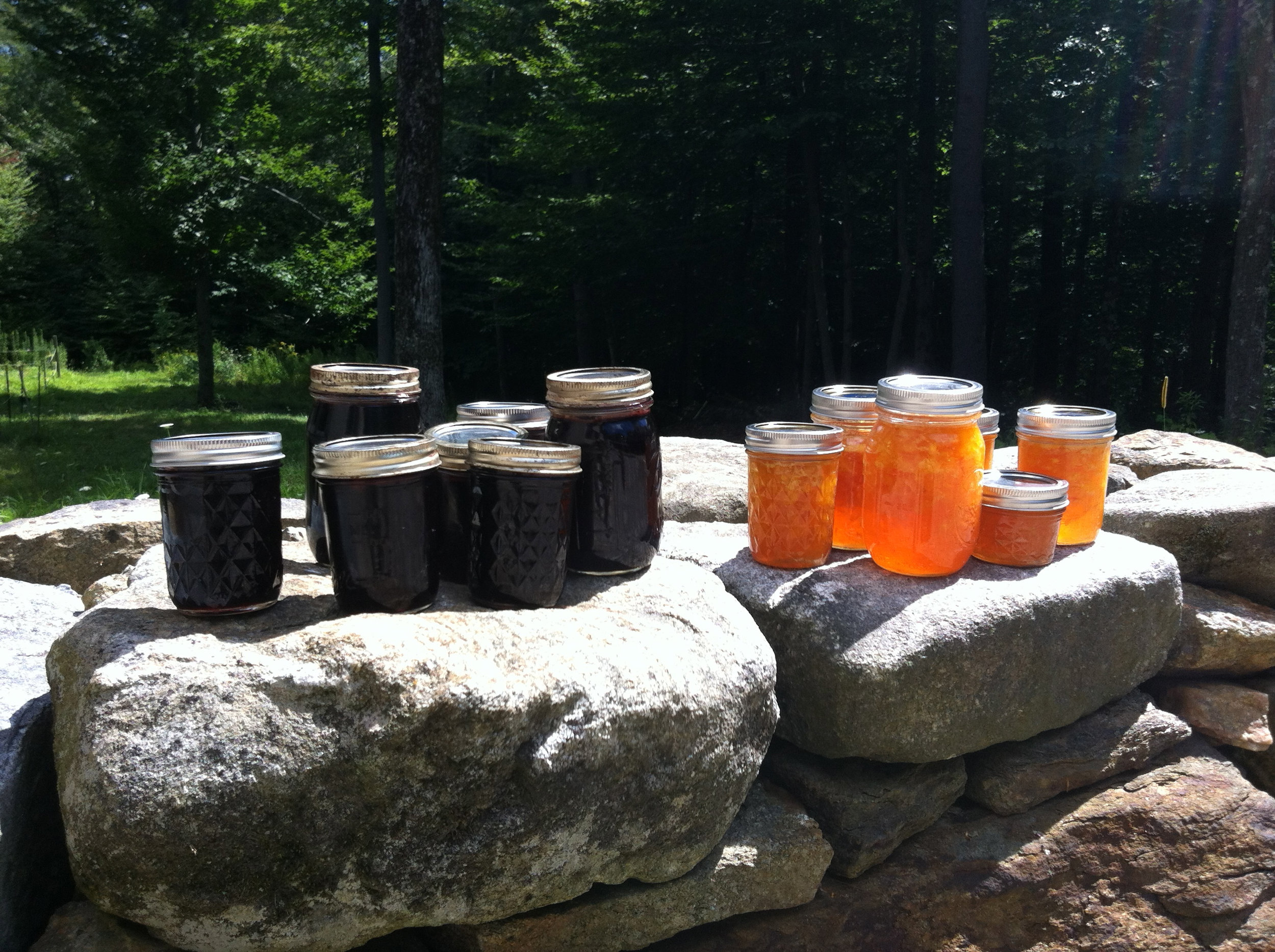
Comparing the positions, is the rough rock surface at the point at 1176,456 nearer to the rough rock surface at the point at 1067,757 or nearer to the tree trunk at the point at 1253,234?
the rough rock surface at the point at 1067,757

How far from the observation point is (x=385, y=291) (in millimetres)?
Answer: 12117

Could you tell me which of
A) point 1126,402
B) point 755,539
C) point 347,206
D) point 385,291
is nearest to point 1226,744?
point 755,539

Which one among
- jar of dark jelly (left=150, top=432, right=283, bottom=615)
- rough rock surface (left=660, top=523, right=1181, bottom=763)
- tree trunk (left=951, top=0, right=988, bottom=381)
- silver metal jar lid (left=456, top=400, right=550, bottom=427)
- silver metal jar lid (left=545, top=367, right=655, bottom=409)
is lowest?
rough rock surface (left=660, top=523, right=1181, bottom=763)

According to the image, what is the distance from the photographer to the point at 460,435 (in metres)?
2.19

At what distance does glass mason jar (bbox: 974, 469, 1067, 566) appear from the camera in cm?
249

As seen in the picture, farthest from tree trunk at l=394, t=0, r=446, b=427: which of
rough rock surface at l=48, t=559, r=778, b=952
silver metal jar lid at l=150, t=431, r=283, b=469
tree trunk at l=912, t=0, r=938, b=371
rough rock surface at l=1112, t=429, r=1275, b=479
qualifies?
rough rock surface at l=48, t=559, r=778, b=952

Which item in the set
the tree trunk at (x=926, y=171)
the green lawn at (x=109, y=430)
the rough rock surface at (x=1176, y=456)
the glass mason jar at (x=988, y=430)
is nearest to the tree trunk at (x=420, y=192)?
the green lawn at (x=109, y=430)

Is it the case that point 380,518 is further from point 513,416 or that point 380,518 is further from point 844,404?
point 844,404

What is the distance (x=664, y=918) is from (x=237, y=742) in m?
0.95

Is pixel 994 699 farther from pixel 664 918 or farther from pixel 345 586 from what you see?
pixel 345 586

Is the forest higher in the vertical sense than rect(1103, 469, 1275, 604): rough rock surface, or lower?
higher

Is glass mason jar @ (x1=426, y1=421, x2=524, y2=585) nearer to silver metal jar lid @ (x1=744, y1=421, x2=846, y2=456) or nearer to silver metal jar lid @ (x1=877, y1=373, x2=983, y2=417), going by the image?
silver metal jar lid @ (x1=744, y1=421, x2=846, y2=456)

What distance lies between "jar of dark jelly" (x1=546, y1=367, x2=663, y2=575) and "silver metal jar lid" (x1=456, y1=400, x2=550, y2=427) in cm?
26

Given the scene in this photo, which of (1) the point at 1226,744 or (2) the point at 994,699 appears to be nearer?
(2) the point at 994,699
